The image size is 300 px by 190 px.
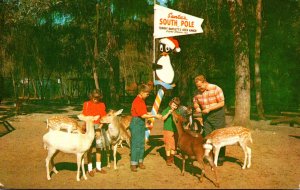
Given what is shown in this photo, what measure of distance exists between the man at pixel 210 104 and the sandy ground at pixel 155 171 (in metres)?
0.97

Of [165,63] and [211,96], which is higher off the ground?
[165,63]

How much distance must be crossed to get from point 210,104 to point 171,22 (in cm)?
317

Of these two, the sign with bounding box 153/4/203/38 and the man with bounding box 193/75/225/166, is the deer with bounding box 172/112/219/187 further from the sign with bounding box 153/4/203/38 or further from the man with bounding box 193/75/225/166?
the sign with bounding box 153/4/203/38

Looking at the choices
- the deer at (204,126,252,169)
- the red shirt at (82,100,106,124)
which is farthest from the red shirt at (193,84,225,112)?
the red shirt at (82,100,106,124)

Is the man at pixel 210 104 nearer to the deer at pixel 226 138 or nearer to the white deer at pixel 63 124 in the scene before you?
the deer at pixel 226 138

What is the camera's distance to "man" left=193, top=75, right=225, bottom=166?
30.1 feet

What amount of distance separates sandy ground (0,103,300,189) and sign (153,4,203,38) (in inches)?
133

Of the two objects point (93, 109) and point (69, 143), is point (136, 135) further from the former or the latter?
point (69, 143)

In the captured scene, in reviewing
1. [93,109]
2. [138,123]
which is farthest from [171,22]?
[93,109]

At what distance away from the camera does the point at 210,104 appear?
30.4 ft

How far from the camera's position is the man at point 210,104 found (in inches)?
361

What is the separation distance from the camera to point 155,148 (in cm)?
1209

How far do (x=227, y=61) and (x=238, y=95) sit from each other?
10.00 m

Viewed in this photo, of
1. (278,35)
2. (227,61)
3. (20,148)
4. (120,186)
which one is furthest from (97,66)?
(120,186)
